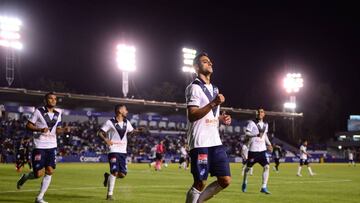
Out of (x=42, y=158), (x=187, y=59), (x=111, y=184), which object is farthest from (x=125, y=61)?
(x=42, y=158)

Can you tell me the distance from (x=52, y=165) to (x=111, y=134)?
2.43 meters

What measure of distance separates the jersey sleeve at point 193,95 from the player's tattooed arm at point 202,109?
2.8 inches

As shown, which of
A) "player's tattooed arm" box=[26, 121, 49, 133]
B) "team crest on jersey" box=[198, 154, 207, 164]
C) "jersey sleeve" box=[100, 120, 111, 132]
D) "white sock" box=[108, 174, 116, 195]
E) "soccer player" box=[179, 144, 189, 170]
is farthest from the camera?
"soccer player" box=[179, 144, 189, 170]

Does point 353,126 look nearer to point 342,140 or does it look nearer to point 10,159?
point 342,140

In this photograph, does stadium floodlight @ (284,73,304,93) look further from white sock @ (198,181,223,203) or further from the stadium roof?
white sock @ (198,181,223,203)

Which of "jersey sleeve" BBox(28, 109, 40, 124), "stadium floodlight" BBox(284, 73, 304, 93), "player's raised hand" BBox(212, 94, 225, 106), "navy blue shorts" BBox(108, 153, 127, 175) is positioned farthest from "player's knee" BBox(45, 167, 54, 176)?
"stadium floodlight" BBox(284, 73, 304, 93)

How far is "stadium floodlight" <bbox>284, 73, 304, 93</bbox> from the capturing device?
3649 inches

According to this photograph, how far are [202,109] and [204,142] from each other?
668mm

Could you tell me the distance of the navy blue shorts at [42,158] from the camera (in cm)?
1332

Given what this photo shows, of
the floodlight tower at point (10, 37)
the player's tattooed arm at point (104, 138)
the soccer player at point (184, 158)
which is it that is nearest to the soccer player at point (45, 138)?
the player's tattooed arm at point (104, 138)

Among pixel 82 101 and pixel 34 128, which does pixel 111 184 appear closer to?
pixel 34 128

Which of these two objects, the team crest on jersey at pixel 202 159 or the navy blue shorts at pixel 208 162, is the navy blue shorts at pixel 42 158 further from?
the team crest on jersey at pixel 202 159

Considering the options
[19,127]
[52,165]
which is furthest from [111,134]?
[19,127]

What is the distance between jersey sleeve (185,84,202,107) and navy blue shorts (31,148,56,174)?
248 inches
